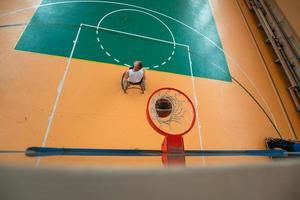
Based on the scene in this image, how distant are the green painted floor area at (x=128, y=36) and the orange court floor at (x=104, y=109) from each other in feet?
0.83

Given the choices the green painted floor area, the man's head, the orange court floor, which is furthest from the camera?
the green painted floor area

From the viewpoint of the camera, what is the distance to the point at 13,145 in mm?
3082

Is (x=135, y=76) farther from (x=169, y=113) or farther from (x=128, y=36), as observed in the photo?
(x=128, y=36)

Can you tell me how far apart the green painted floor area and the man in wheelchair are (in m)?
0.66

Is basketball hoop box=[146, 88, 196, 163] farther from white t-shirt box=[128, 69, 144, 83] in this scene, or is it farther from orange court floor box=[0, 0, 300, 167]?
white t-shirt box=[128, 69, 144, 83]

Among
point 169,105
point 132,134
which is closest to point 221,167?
point 169,105

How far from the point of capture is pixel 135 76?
394cm

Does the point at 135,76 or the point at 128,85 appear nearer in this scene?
the point at 135,76

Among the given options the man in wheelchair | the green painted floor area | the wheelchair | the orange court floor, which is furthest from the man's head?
→ the green painted floor area

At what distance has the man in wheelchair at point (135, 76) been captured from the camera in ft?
12.6

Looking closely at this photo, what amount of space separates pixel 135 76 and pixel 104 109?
0.88m

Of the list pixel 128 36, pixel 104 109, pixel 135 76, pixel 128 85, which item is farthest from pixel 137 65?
pixel 128 36

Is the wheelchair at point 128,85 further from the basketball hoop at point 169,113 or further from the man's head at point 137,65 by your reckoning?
the basketball hoop at point 169,113

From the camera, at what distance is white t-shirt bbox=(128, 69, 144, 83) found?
153 inches
